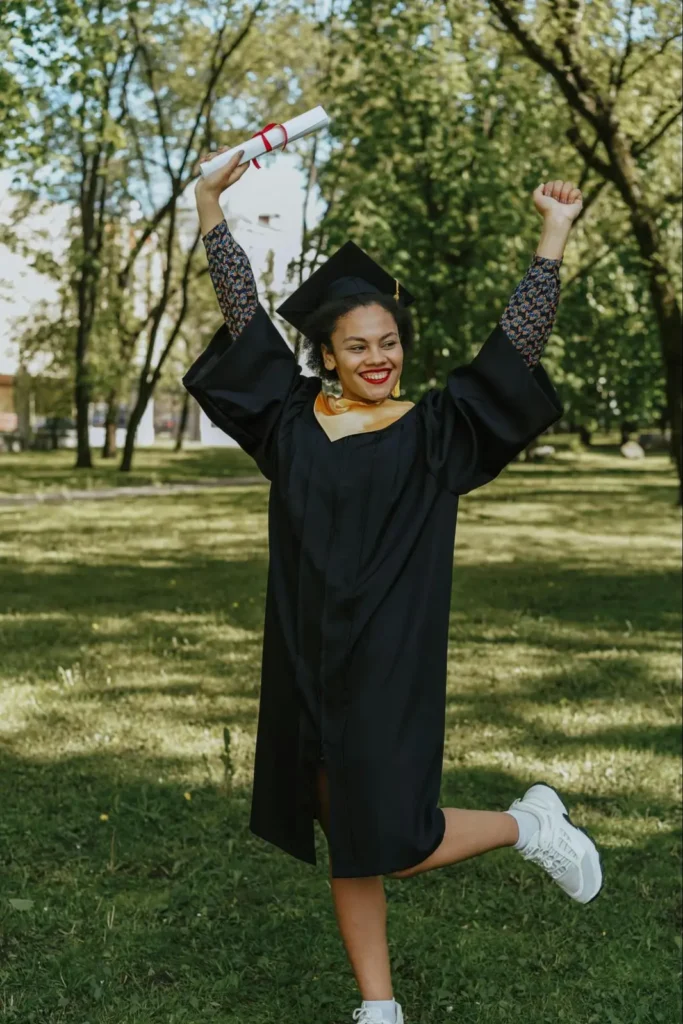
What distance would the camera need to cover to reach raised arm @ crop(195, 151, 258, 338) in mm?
3354

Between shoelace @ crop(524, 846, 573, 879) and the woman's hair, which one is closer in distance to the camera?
the woman's hair

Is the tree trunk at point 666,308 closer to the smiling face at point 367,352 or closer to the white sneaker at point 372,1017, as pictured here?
the smiling face at point 367,352

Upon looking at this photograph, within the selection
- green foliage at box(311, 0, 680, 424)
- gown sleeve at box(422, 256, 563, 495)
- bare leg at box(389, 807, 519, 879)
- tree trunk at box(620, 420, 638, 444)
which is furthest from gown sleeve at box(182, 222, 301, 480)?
tree trunk at box(620, 420, 638, 444)

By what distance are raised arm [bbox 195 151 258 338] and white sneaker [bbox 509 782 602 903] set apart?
5.53ft

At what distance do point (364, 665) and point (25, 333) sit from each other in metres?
38.5

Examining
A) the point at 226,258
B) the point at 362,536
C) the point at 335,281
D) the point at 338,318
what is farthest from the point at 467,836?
the point at 226,258

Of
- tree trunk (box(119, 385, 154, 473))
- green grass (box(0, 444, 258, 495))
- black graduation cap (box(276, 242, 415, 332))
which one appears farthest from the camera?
tree trunk (box(119, 385, 154, 473))

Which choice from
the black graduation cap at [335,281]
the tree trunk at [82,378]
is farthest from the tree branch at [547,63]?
the tree trunk at [82,378]

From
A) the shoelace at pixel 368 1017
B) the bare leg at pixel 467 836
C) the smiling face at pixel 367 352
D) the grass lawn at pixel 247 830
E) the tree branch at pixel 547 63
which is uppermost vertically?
the tree branch at pixel 547 63

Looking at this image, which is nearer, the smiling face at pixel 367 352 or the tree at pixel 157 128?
the smiling face at pixel 367 352

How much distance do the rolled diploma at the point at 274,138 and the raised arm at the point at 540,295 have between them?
635 mm

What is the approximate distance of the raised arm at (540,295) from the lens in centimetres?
318

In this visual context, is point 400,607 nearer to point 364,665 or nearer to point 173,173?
point 364,665

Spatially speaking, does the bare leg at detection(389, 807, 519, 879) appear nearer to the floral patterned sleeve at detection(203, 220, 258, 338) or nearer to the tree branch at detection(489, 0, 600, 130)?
the floral patterned sleeve at detection(203, 220, 258, 338)
